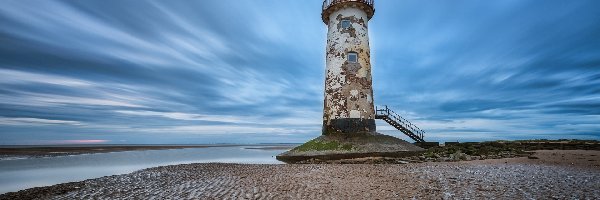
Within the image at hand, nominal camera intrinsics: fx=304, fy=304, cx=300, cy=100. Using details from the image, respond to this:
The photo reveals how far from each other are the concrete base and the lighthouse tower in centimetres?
76

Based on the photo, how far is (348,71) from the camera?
20.2 metres

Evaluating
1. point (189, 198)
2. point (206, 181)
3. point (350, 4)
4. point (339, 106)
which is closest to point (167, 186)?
point (206, 181)

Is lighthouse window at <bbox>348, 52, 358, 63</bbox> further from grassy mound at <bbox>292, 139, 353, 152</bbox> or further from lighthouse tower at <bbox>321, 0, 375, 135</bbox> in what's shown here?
grassy mound at <bbox>292, 139, 353, 152</bbox>

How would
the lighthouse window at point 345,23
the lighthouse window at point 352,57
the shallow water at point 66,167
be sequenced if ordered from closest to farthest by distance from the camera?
the shallow water at point 66,167
the lighthouse window at point 352,57
the lighthouse window at point 345,23

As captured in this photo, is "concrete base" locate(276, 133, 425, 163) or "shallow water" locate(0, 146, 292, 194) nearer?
"shallow water" locate(0, 146, 292, 194)

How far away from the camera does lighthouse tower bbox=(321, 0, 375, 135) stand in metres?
19.7

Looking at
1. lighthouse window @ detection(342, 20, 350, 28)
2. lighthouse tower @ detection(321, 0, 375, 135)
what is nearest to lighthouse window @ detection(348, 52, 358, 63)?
lighthouse tower @ detection(321, 0, 375, 135)

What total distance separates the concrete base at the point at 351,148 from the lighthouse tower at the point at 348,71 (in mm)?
757

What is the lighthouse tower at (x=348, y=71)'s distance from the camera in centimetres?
1973

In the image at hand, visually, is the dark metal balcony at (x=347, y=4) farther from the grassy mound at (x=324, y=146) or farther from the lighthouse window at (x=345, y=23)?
the grassy mound at (x=324, y=146)

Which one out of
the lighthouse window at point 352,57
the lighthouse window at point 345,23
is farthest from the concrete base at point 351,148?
the lighthouse window at point 345,23

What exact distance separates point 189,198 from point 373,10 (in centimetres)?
1903

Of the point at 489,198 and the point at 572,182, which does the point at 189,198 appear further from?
the point at 572,182

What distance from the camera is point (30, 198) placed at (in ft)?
23.4
